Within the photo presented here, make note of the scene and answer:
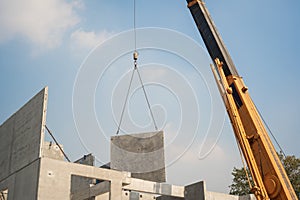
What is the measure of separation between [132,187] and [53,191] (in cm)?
388

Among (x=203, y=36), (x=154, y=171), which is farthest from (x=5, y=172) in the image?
(x=203, y=36)

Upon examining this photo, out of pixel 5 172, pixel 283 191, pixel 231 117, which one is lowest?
pixel 283 191

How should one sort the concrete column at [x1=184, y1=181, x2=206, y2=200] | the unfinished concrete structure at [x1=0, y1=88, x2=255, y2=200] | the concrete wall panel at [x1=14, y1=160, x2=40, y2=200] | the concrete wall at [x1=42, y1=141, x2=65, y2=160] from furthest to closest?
the concrete wall at [x1=42, y1=141, x2=65, y2=160]
the concrete column at [x1=184, y1=181, x2=206, y2=200]
the unfinished concrete structure at [x1=0, y1=88, x2=255, y2=200]
the concrete wall panel at [x1=14, y1=160, x2=40, y2=200]

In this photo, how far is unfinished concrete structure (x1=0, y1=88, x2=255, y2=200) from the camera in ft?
51.9

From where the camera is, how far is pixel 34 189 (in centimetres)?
1561

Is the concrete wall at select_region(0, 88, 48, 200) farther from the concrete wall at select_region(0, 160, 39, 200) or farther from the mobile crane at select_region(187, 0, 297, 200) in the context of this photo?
the mobile crane at select_region(187, 0, 297, 200)

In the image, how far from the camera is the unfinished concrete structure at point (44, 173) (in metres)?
15.8

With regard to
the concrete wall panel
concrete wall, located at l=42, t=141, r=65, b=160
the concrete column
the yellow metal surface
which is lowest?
the yellow metal surface

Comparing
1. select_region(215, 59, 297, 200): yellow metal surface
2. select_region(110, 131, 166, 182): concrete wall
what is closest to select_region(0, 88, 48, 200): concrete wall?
select_region(110, 131, 166, 182): concrete wall

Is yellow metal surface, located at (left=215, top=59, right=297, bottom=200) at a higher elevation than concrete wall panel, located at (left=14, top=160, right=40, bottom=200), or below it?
below

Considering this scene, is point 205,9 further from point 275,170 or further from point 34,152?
point 34,152

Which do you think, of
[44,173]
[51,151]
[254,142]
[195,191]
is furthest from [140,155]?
[254,142]

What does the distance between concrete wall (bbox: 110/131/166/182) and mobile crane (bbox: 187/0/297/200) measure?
8.69 metres

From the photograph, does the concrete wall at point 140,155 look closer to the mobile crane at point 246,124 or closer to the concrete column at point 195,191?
the concrete column at point 195,191
